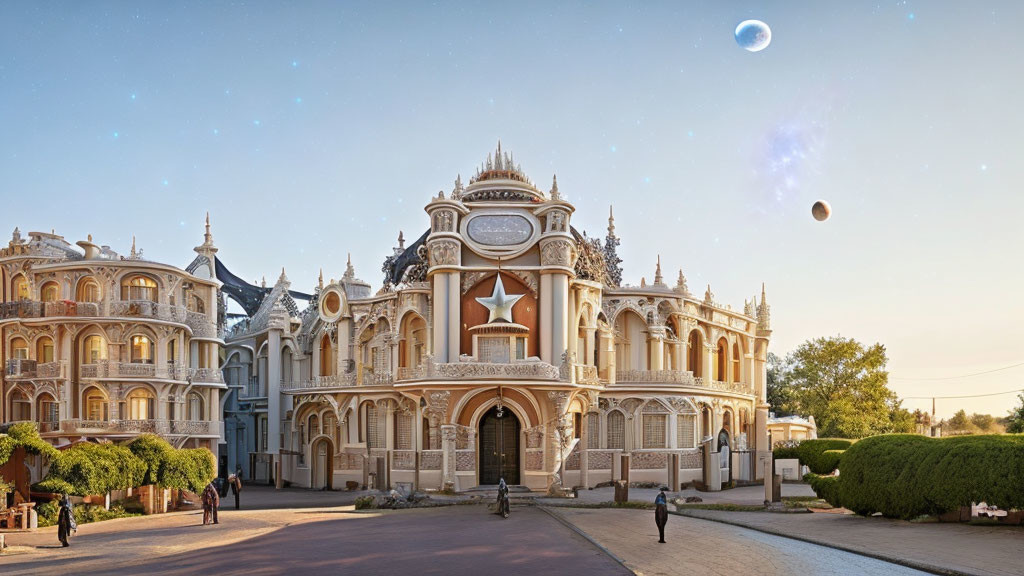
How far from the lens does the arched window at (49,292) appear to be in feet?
150

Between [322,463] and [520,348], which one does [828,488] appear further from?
[322,463]

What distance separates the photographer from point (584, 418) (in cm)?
4725

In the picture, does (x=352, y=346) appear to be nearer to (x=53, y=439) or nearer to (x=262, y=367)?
(x=262, y=367)

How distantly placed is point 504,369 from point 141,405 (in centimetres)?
1849

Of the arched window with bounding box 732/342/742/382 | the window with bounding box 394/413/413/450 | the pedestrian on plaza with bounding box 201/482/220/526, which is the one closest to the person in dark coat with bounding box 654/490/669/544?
the pedestrian on plaza with bounding box 201/482/220/526

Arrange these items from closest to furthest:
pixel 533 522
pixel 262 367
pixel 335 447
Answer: pixel 533 522
pixel 335 447
pixel 262 367

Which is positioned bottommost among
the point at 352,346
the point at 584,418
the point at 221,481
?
the point at 221,481

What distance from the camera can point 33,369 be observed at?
146ft

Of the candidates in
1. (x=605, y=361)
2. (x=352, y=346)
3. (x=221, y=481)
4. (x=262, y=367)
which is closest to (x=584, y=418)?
(x=605, y=361)

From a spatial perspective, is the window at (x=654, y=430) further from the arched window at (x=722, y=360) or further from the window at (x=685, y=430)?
the arched window at (x=722, y=360)

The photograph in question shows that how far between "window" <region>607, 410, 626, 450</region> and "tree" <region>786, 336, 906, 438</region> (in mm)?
23223

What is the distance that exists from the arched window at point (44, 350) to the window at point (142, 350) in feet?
12.2

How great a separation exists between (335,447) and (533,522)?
22.1 meters

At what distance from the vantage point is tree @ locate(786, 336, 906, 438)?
66875mm
